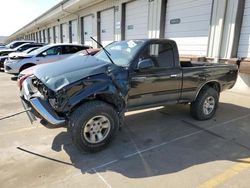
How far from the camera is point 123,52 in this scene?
416 cm

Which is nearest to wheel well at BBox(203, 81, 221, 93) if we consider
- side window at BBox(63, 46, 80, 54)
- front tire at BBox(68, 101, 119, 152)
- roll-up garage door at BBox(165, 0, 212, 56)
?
front tire at BBox(68, 101, 119, 152)

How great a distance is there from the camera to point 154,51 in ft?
13.8

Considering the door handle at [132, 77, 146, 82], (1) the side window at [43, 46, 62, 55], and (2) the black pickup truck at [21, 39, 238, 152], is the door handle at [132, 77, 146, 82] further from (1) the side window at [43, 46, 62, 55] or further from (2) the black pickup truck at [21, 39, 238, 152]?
(1) the side window at [43, 46, 62, 55]

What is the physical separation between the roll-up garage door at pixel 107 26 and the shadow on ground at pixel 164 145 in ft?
38.6

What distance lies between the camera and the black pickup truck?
3.13 meters

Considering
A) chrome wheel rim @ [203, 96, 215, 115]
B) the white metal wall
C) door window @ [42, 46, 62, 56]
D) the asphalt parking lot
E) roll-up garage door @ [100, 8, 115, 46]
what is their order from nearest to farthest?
the asphalt parking lot → chrome wheel rim @ [203, 96, 215, 115] → door window @ [42, 46, 62, 56] → roll-up garage door @ [100, 8, 115, 46] → the white metal wall

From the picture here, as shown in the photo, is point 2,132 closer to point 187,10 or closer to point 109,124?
point 109,124

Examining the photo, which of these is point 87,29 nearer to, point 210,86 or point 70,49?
point 70,49

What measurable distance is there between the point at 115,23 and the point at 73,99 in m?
12.9

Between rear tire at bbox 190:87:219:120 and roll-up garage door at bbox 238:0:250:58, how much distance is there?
12.8 ft

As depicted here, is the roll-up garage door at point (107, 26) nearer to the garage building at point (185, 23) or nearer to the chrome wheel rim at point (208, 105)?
the garage building at point (185, 23)

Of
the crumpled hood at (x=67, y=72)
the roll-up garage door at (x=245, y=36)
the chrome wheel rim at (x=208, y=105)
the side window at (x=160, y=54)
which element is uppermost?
the roll-up garage door at (x=245, y=36)

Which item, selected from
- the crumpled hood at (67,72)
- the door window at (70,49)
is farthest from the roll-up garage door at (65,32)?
the crumpled hood at (67,72)

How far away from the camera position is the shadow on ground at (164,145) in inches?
125
